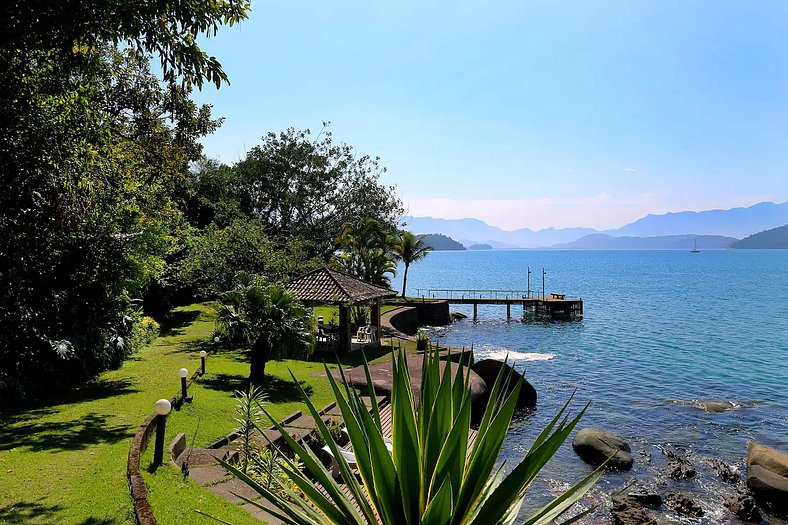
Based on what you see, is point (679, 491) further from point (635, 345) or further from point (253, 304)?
point (635, 345)

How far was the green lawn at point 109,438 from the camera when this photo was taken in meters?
6.76

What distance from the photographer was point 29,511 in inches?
258

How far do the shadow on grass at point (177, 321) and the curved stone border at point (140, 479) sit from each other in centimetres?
1828

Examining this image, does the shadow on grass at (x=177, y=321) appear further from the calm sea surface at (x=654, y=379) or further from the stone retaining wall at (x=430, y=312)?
the stone retaining wall at (x=430, y=312)

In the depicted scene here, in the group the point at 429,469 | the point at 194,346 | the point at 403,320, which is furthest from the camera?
the point at 403,320

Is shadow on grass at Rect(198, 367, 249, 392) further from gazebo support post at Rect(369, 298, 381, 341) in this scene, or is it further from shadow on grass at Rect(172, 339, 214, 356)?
gazebo support post at Rect(369, 298, 381, 341)

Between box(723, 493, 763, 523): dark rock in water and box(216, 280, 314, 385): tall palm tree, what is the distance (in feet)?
40.1

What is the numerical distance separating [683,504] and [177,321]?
86.1 feet

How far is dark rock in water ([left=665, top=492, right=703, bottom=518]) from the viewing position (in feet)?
43.9

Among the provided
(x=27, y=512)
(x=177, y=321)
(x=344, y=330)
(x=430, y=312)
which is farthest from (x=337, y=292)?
(x=430, y=312)

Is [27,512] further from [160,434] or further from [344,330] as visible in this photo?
[344,330]

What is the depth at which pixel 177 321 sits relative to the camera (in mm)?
30578

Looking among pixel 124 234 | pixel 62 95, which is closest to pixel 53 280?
pixel 124 234

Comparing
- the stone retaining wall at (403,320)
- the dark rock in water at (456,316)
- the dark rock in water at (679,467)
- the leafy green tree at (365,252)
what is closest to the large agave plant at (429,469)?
the dark rock in water at (679,467)
